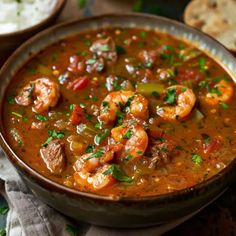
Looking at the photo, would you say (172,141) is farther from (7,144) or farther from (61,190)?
(7,144)

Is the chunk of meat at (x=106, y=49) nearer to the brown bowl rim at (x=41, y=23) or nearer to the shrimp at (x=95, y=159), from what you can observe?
the brown bowl rim at (x=41, y=23)

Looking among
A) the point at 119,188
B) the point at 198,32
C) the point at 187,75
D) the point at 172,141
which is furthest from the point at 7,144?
the point at 198,32

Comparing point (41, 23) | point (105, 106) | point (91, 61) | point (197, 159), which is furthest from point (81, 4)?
point (197, 159)

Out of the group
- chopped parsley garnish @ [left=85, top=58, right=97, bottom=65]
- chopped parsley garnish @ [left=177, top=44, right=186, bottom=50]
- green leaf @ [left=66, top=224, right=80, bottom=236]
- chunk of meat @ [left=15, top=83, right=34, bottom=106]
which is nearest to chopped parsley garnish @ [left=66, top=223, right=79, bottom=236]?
green leaf @ [left=66, top=224, right=80, bottom=236]

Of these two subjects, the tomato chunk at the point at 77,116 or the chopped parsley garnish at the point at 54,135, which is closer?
the chopped parsley garnish at the point at 54,135

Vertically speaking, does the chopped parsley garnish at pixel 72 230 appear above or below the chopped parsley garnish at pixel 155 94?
A: below

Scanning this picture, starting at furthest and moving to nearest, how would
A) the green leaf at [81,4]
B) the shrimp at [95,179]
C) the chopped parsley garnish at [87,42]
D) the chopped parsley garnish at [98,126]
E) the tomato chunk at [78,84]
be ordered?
1. the green leaf at [81,4]
2. the chopped parsley garnish at [87,42]
3. the tomato chunk at [78,84]
4. the chopped parsley garnish at [98,126]
5. the shrimp at [95,179]

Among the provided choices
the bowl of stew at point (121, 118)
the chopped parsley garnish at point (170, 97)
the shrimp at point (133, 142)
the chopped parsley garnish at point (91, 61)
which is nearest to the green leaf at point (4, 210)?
the bowl of stew at point (121, 118)

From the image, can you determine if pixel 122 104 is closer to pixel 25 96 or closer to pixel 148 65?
pixel 148 65
